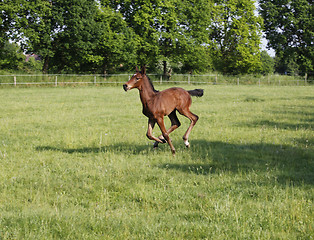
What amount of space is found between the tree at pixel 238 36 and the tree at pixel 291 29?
317 cm

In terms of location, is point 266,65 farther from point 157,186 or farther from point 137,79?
point 157,186

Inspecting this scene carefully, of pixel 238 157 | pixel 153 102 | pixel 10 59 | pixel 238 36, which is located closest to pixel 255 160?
pixel 238 157

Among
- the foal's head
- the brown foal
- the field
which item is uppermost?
the foal's head

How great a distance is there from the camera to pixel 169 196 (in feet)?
18.8

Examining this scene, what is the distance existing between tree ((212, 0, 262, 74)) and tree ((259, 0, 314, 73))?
125 inches

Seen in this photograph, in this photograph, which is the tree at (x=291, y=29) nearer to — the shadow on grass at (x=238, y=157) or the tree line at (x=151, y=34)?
the tree line at (x=151, y=34)

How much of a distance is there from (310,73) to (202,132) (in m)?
62.8

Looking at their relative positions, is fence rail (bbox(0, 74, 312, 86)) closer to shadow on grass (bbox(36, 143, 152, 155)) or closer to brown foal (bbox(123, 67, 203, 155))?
shadow on grass (bbox(36, 143, 152, 155))

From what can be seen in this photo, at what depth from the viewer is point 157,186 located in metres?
6.36

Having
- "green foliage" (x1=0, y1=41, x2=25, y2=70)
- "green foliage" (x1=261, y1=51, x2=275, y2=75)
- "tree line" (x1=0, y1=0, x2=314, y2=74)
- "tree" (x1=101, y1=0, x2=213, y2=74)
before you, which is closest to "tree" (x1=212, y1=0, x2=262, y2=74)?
"tree line" (x1=0, y1=0, x2=314, y2=74)

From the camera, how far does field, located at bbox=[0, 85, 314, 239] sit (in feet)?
15.0

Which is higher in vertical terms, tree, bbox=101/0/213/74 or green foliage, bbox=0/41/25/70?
tree, bbox=101/0/213/74

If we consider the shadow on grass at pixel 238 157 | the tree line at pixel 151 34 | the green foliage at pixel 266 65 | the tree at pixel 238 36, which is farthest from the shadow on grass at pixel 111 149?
the green foliage at pixel 266 65

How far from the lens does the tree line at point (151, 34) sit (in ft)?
151
